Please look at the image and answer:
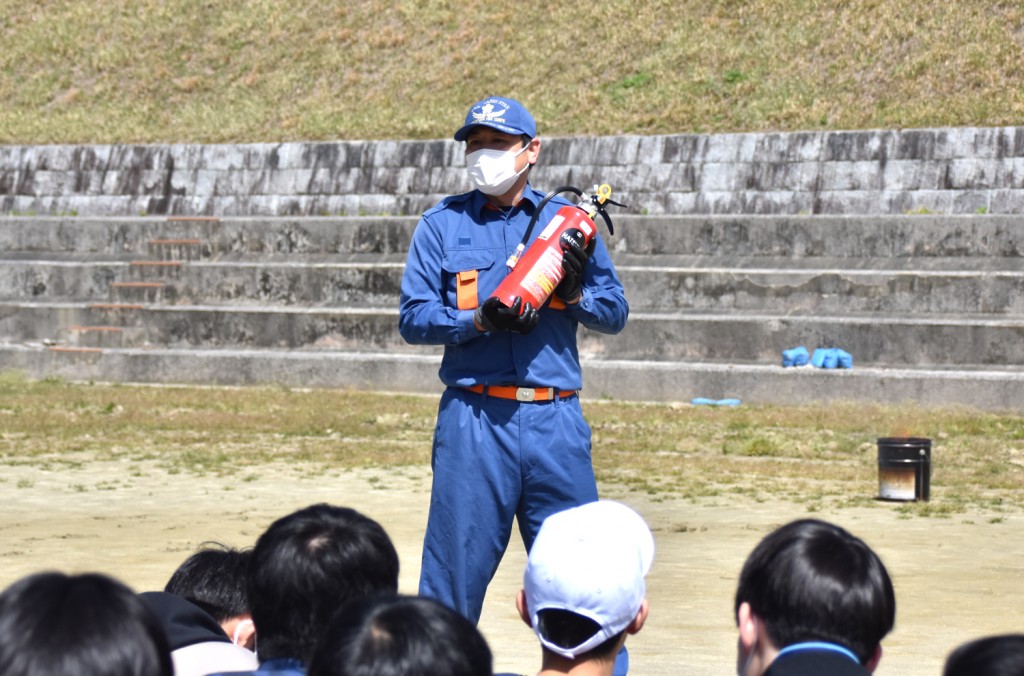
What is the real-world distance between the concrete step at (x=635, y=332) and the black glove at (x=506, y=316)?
13.2 metres

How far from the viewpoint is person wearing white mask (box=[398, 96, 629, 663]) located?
516 cm

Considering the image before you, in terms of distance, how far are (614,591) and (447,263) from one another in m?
2.21

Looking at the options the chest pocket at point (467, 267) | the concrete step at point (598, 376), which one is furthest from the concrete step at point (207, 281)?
the chest pocket at point (467, 267)

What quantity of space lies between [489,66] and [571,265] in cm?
2105

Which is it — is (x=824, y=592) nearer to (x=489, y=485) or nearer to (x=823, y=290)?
(x=489, y=485)

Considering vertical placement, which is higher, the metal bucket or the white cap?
the white cap

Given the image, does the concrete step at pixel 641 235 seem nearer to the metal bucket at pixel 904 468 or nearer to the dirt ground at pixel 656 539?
the dirt ground at pixel 656 539

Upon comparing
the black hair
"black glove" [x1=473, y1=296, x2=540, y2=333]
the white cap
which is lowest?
the black hair

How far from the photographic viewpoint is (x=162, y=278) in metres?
22.3

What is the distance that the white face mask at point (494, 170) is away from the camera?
5473mm

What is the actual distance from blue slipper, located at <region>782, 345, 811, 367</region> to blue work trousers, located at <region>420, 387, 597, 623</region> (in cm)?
1300

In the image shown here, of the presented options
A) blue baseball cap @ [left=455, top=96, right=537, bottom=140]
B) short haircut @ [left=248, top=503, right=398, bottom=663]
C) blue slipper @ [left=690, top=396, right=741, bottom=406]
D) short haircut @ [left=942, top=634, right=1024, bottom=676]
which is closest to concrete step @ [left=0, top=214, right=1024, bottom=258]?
blue slipper @ [left=690, top=396, right=741, bottom=406]

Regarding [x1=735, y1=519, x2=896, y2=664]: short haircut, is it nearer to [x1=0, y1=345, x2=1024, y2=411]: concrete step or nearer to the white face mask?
the white face mask

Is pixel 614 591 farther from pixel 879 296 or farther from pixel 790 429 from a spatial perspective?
pixel 879 296
